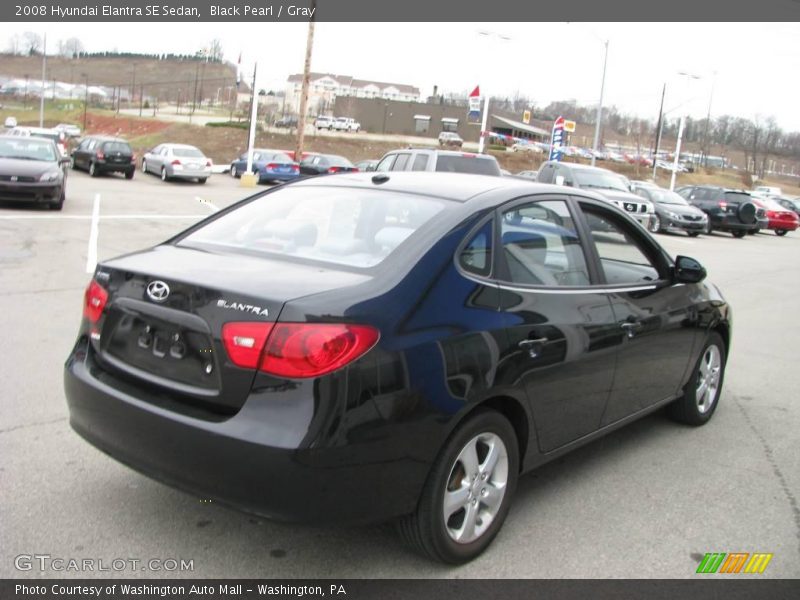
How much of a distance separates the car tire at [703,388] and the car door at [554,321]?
4.87 ft

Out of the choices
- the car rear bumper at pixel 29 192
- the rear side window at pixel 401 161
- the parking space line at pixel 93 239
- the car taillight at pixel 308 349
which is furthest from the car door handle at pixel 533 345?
the car rear bumper at pixel 29 192

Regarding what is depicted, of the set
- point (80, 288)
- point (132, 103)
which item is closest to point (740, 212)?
point (80, 288)

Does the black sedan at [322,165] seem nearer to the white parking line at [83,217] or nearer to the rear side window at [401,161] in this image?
the white parking line at [83,217]

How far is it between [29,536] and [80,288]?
19.8 feet

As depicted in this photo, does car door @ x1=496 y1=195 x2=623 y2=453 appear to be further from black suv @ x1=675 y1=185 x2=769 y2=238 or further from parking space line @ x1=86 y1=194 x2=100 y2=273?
black suv @ x1=675 y1=185 x2=769 y2=238

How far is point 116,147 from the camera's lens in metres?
29.6

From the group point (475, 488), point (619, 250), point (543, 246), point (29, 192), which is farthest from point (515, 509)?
point (29, 192)

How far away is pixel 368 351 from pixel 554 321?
4.13ft

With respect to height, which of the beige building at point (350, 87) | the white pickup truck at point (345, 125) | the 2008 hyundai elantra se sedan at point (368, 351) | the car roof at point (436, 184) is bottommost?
the 2008 hyundai elantra se sedan at point (368, 351)

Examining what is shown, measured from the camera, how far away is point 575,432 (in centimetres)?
402

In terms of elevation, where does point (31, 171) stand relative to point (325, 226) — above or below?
below

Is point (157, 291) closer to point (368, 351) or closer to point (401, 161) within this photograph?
point (368, 351)

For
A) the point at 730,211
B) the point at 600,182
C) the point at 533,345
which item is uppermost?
the point at 600,182

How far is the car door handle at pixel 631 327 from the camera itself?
4277 mm
